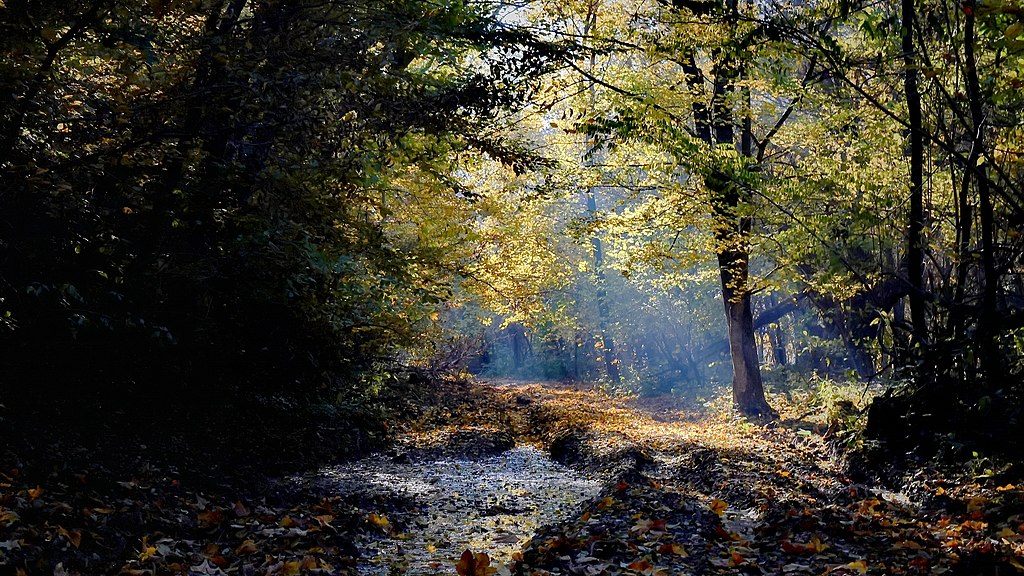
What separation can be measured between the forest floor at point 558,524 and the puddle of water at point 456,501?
5 centimetres

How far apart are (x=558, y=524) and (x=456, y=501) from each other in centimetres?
184

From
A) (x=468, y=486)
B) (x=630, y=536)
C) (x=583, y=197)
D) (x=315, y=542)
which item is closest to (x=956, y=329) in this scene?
(x=630, y=536)

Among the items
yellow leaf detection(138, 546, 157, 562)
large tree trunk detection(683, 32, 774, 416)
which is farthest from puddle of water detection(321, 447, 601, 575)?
large tree trunk detection(683, 32, 774, 416)

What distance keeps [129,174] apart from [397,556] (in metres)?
4.37

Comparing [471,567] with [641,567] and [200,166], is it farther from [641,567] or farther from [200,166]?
[200,166]

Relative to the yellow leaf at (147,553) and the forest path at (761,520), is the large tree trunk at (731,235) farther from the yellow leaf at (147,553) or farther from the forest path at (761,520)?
the yellow leaf at (147,553)

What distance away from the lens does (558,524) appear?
670cm

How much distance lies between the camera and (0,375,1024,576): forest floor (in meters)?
4.73

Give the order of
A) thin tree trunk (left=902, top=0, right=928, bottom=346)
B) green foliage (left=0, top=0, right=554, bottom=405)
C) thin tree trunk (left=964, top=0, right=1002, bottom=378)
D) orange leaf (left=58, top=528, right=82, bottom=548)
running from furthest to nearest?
thin tree trunk (left=902, top=0, right=928, bottom=346) < thin tree trunk (left=964, top=0, right=1002, bottom=378) < green foliage (left=0, top=0, right=554, bottom=405) < orange leaf (left=58, top=528, right=82, bottom=548)

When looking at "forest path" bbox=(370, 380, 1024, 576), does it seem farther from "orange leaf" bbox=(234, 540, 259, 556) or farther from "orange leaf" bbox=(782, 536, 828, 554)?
"orange leaf" bbox=(234, 540, 259, 556)

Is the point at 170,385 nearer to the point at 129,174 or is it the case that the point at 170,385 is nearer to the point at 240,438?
the point at 240,438

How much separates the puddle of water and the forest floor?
0.17ft

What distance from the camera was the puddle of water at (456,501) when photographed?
590cm

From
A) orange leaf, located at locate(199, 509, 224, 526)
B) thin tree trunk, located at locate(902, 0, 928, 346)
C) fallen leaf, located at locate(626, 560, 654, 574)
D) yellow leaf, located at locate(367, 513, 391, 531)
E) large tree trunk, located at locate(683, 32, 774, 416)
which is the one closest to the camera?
fallen leaf, located at locate(626, 560, 654, 574)
